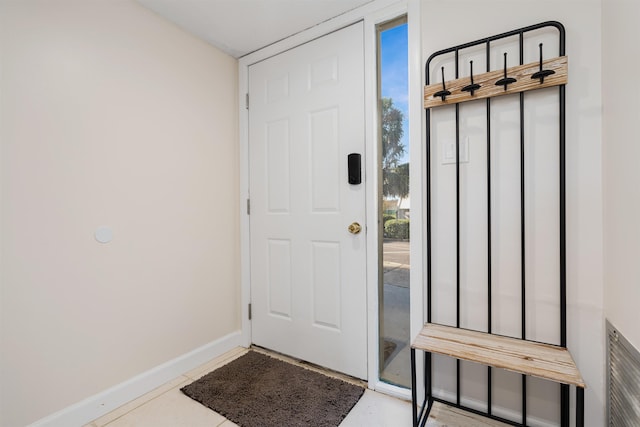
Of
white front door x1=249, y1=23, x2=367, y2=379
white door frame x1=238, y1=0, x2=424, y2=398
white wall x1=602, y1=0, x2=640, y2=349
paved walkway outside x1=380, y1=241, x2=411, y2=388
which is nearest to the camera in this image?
white wall x1=602, y1=0, x2=640, y2=349

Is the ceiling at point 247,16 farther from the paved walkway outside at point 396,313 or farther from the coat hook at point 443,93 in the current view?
the paved walkway outside at point 396,313

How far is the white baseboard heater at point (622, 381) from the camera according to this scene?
1.00 m

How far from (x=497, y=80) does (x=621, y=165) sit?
1.90ft

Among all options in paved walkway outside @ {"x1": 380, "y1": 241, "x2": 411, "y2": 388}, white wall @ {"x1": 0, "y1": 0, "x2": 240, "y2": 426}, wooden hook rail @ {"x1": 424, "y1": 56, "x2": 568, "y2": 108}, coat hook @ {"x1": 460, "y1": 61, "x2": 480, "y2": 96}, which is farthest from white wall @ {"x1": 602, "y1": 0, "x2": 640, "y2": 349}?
white wall @ {"x1": 0, "y1": 0, "x2": 240, "y2": 426}

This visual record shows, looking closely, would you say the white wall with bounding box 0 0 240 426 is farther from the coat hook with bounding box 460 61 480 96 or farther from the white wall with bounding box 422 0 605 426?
the coat hook with bounding box 460 61 480 96

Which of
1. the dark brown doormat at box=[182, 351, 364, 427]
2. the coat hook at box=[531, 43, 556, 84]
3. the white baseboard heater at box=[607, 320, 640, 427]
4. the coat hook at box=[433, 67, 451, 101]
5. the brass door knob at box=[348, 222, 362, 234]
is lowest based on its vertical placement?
the dark brown doormat at box=[182, 351, 364, 427]

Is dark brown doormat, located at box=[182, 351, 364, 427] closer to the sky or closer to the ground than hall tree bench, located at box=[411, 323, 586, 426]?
closer to the ground

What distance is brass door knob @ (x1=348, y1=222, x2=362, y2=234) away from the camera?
179cm

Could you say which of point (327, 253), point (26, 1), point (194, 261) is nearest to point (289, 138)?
point (327, 253)

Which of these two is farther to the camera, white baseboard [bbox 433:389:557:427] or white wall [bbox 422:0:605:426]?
white baseboard [bbox 433:389:557:427]

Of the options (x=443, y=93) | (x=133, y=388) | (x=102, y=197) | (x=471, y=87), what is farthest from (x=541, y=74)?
(x=133, y=388)

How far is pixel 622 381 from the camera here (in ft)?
3.57

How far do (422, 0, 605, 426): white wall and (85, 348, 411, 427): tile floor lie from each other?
29cm

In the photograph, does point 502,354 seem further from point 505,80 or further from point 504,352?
point 505,80
